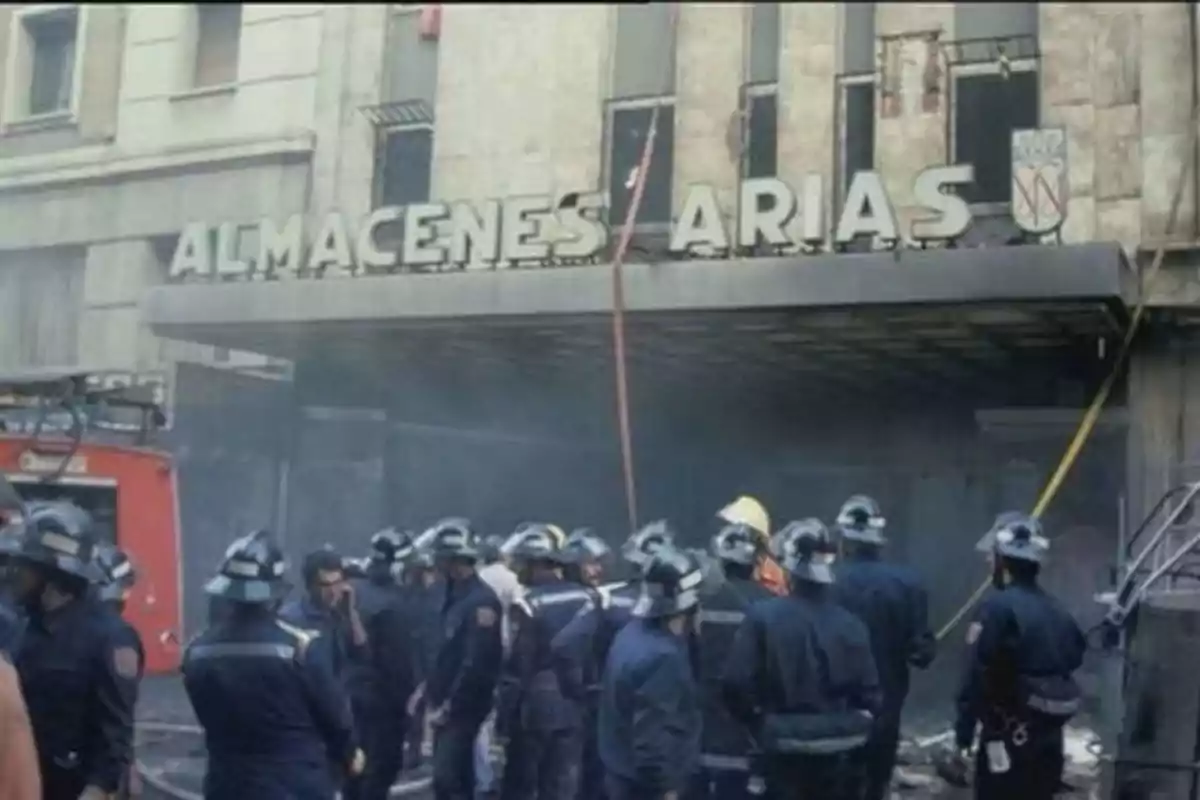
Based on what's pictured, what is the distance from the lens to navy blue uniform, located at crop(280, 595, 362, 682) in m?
7.79

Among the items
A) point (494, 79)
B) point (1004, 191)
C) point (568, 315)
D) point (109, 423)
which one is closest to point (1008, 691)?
point (568, 315)

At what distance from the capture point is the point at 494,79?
13984 mm

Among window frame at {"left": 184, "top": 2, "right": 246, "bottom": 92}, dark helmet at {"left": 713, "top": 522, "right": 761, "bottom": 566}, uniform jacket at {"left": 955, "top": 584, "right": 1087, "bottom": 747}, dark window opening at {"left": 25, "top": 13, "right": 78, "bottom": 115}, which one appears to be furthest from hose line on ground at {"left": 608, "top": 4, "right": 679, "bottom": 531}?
dark window opening at {"left": 25, "top": 13, "right": 78, "bottom": 115}

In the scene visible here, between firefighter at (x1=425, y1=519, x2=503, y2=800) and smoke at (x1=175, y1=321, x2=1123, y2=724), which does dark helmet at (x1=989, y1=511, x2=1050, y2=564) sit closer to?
firefighter at (x1=425, y1=519, x2=503, y2=800)

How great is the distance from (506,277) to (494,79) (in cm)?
343

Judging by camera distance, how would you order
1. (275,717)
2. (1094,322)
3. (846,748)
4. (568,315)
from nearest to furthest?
(275,717), (846,748), (1094,322), (568,315)

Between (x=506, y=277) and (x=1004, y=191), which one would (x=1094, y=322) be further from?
(x=506, y=277)

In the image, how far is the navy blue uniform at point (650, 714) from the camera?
5902 mm

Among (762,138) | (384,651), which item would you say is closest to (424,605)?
(384,651)

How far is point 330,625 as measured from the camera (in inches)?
317

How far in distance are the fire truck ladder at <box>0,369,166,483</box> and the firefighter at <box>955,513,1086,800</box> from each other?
596 cm

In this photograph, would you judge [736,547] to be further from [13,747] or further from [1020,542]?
[13,747]

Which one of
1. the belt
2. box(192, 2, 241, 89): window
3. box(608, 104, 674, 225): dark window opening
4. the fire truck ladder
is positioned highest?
box(192, 2, 241, 89): window

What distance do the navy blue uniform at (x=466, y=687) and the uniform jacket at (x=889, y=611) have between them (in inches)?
72.7
